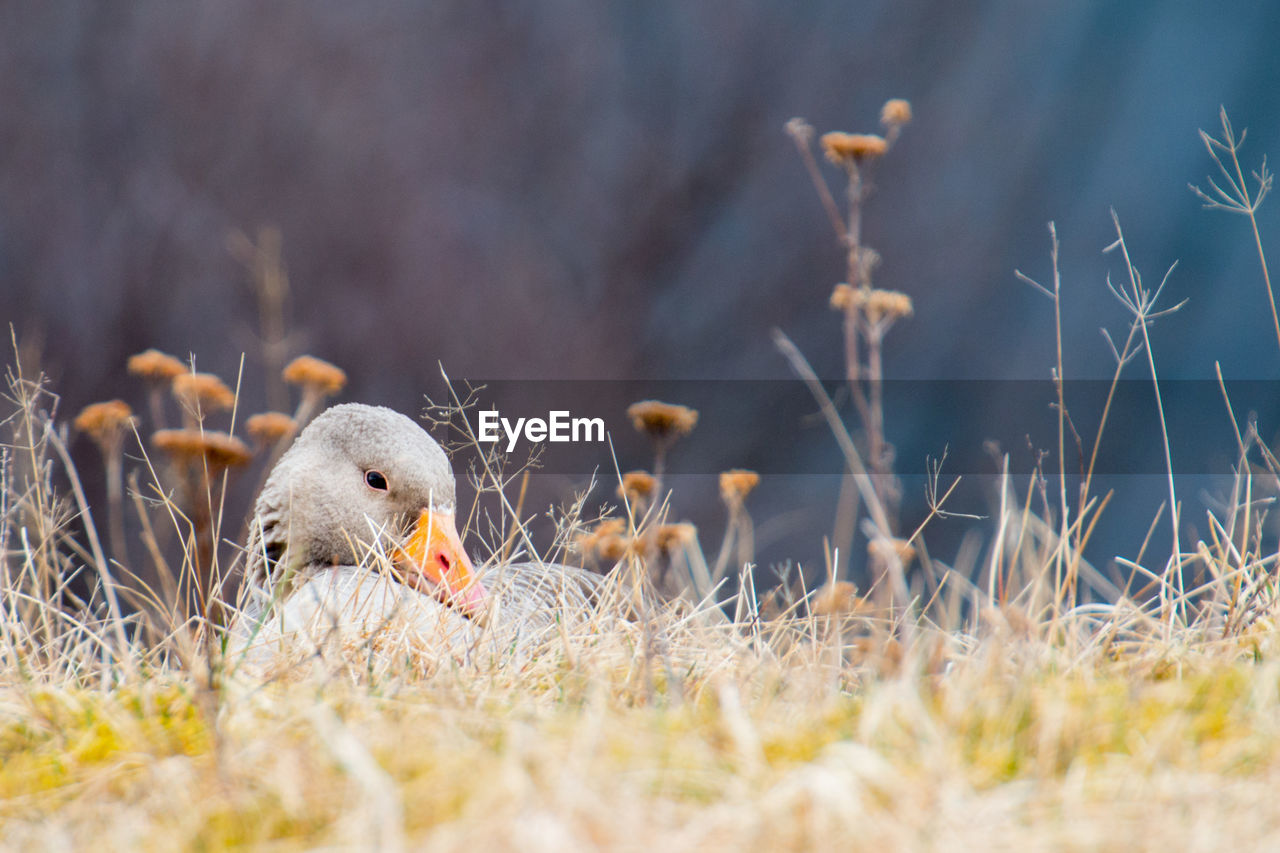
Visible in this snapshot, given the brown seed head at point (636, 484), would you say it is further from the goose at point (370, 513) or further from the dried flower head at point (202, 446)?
the dried flower head at point (202, 446)

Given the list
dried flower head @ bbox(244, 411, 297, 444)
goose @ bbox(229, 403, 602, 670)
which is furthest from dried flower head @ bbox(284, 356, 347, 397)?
goose @ bbox(229, 403, 602, 670)

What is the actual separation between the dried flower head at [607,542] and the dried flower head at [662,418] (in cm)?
33

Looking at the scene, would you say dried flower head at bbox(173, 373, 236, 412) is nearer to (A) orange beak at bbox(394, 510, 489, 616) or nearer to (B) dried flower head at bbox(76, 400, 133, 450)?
(B) dried flower head at bbox(76, 400, 133, 450)

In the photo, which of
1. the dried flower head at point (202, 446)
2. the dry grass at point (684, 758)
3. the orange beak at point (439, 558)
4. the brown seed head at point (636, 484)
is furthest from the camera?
the orange beak at point (439, 558)

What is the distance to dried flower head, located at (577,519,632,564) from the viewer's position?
1.93 m

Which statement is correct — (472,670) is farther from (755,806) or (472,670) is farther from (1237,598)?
(1237,598)

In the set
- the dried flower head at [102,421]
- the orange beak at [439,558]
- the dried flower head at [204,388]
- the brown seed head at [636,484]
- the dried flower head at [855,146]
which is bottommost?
the orange beak at [439,558]

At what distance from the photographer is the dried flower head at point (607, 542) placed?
6.34ft

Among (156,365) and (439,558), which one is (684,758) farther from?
(439,558)

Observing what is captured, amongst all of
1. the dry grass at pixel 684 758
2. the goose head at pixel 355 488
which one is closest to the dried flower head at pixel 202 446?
the dry grass at pixel 684 758

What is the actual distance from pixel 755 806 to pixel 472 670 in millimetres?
924

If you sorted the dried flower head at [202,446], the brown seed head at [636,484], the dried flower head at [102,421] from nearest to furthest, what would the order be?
the dried flower head at [202,446], the dried flower head at [102,421], the brown seed head at [636,484]

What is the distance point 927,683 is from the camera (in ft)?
4.15

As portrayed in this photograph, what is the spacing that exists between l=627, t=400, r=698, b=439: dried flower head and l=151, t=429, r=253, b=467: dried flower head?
59cm
